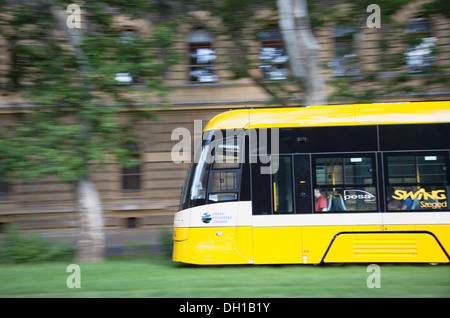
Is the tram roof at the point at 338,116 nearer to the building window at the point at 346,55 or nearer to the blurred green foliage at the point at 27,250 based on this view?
the building window at the point at 346,55

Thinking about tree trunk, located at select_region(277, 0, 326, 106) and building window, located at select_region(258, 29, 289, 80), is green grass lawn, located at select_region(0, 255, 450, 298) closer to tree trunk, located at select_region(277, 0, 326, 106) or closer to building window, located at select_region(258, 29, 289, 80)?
tree trunk, located at select_region(277, 0, 326, 106)

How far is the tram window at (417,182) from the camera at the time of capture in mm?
8664

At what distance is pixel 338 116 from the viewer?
30.0 ft

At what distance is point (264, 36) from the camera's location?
1333cm

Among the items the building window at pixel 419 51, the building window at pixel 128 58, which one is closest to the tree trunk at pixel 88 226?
the building window at pixel 128 58

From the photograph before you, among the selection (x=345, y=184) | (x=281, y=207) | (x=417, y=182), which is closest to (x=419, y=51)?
(x=417, y=182)

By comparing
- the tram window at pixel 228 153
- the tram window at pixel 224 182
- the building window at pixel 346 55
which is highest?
the building window at pixel 346 55

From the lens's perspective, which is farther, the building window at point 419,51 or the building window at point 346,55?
the building window at point 346,55

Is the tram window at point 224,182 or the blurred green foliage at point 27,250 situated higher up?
the tram window at point 224,182

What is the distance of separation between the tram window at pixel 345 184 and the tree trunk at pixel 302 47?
2549 millimetres

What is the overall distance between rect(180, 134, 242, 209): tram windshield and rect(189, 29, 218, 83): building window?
29.8ft

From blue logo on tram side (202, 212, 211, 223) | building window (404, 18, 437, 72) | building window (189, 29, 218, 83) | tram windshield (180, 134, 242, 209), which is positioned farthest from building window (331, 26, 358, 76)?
blue logo on tram side (202, 212, 211, 223)
